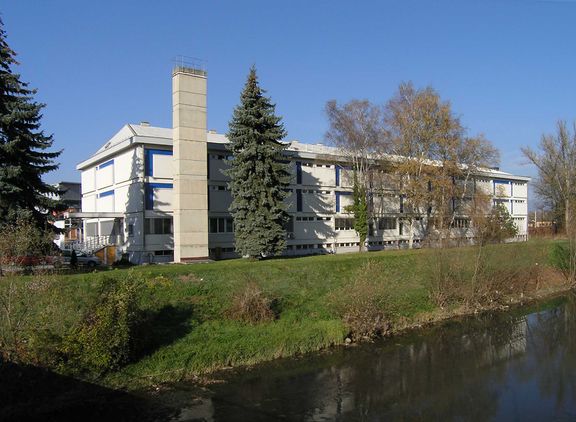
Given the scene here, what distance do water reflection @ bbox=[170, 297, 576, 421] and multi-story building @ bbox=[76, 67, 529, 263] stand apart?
15350mm

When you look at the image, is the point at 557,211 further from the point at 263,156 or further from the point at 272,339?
the point at 272,339

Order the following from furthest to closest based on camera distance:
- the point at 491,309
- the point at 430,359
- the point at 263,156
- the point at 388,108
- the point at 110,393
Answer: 1. the point at 388,108
2. the point at 263,156
3. the point at 491,309
4. the point at 430,359
5. the point at 110,393

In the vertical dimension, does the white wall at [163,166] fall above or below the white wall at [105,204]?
above

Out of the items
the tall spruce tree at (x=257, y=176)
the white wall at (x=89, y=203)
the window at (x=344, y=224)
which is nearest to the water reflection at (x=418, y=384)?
the tall spruce tree at (x=257, y=176)

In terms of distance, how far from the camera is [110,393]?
13.4 metres

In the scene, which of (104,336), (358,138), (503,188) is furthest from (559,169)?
(104,336)

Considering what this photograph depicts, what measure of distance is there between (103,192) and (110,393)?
30716 mm

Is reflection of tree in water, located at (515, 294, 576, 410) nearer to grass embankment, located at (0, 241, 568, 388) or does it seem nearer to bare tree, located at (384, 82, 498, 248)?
grass embankment, located at (0, 241, 568, 388)

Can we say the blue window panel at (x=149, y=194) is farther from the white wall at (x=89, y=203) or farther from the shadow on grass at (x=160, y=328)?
the shadow on grass at (x=160, y=328)

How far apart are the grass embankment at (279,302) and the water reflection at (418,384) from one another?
1.14m

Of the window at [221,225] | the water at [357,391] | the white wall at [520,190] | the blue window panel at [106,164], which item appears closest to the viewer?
the water at [357,391]

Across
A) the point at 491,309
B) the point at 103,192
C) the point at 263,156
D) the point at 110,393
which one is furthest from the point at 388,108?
the point at 110,393

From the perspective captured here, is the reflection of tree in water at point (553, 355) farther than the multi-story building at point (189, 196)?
No

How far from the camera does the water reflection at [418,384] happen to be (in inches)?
500
